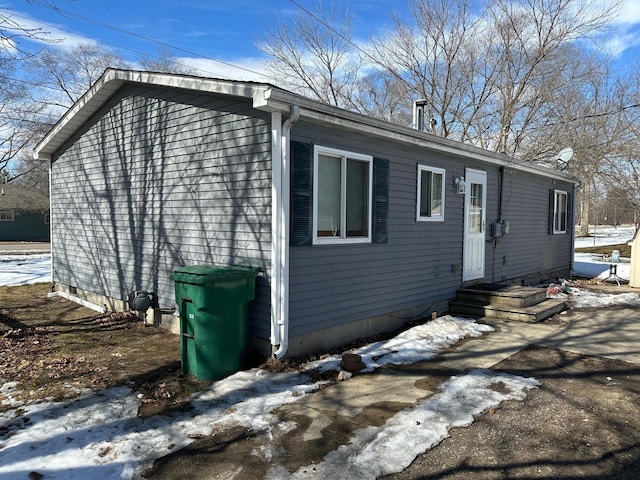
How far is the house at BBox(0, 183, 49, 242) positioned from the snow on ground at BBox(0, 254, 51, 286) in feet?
53.6

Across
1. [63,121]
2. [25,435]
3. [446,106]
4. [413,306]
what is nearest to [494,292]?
[413,306]

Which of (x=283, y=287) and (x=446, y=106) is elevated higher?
(x=446, y=106)

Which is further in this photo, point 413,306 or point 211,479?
point 413,306

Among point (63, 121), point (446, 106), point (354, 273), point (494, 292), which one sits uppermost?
point (446, 106)

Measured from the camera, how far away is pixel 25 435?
3.58 metres

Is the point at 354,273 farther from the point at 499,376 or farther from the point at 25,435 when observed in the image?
the point at 25,435

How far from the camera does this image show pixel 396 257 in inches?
275

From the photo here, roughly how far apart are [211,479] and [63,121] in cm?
799

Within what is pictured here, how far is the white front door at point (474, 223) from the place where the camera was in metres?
8.71

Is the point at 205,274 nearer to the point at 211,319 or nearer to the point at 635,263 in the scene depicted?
the point at 211,319

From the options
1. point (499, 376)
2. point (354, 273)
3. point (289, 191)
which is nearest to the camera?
point (499, 376)

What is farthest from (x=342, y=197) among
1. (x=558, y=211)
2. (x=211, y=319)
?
(x=558, y=211)

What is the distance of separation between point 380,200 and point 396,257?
99 centimetres

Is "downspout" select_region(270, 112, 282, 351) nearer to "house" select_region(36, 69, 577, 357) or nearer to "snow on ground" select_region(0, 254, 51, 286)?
"house" select_region(36, 69, 577, 357)
